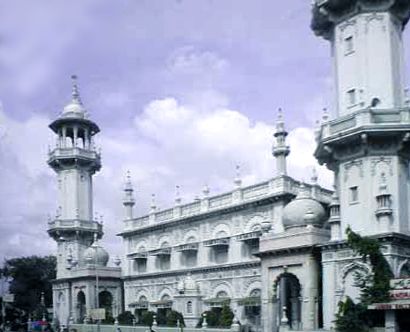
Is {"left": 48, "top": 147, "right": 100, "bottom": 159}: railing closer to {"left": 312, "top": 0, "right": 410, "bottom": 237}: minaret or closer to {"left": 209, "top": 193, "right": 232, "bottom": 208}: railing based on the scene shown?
{"left": 209, "top": 193, "right": 232, "bottom": 208}: railing

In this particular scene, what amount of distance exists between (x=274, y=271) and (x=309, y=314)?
10.4ft

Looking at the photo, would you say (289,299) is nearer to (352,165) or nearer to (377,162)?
(352,165)

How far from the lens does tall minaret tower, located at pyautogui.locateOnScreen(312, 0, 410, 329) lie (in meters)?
32.0

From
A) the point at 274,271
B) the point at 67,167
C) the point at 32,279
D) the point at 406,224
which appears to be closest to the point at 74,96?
the point at 67,167

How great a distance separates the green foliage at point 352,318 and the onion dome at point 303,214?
5.70 meters

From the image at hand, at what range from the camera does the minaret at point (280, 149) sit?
146 ft

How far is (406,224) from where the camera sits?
3259 centimetres

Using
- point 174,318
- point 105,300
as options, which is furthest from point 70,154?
point 174,318

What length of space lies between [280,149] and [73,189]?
25.6 metres

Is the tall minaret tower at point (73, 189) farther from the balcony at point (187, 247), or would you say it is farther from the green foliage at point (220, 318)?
the green foliage at point (220, 318)

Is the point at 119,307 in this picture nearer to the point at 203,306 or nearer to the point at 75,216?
the point at 75,216

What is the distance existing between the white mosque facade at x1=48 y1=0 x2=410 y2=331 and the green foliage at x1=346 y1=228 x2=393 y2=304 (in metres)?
0.92

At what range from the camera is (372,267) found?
30375mm

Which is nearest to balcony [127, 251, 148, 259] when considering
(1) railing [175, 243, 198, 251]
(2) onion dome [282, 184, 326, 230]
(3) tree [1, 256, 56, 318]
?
(1) railing [175, 243, 198, 251]
